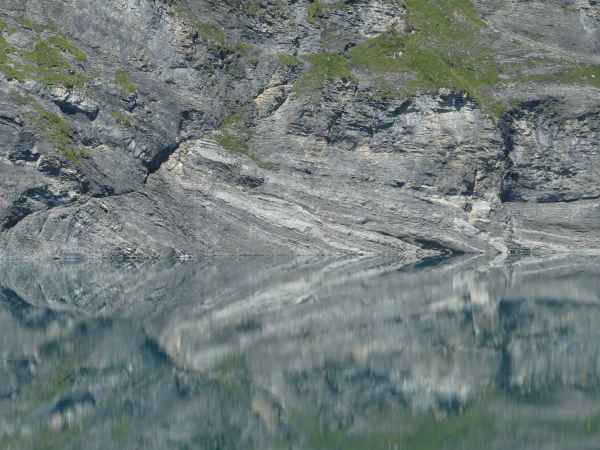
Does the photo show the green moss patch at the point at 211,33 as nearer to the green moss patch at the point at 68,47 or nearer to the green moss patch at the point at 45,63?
the green moss patch at the point at 68,47

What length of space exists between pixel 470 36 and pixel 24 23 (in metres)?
44.5

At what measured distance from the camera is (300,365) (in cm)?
2620

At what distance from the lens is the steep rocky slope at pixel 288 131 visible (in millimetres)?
67125

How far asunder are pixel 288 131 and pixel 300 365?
5364 cm

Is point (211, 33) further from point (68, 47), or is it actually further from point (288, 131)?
point (68, 47)

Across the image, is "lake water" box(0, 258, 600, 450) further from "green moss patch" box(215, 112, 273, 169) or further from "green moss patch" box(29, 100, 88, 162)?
"green moss patch" box(215, 112, 273, 169)

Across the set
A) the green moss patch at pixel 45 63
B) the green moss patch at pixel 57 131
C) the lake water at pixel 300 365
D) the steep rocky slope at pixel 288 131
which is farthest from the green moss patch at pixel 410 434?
the green moss patch at pixel 45 63

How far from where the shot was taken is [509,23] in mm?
94188

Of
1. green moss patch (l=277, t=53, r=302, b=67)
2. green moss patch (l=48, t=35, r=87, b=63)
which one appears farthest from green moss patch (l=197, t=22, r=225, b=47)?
green moss patch (l=48, t=35, r=87, b=63)

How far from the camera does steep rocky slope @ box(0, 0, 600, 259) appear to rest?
6712cm

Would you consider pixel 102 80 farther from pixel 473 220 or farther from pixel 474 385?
pixel 474 385

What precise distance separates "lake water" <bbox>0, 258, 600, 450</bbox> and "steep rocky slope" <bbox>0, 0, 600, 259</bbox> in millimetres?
20935

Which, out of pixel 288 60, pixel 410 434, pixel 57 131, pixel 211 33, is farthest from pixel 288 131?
pixel 410 434

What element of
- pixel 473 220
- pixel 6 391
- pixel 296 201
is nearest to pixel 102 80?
pixel 296 201
